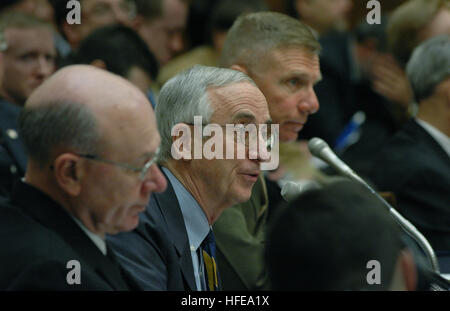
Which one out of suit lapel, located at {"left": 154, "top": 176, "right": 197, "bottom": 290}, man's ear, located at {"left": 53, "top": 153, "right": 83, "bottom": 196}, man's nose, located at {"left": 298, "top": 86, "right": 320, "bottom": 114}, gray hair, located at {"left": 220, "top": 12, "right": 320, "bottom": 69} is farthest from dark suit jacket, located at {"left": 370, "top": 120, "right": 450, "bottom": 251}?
man's ear, located at {"left": 53, "top": 153, "right": 83, "bottom": 196}

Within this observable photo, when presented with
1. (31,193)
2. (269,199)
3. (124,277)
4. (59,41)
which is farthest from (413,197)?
(59,41)

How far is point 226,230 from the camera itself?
227 cm

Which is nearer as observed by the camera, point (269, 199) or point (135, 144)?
point (135, 144)

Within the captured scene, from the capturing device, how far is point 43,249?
1.42m

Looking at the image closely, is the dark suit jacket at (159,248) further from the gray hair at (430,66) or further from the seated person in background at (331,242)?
the gray hair at (430,66)

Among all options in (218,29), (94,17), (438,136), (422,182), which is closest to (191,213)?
(422,182)

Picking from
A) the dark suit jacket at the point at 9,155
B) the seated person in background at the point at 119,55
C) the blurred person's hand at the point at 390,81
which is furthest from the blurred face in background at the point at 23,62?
the blurred person's hand at the point at 390,81

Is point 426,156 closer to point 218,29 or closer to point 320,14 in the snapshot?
point 218,29

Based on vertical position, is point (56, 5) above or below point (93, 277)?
above

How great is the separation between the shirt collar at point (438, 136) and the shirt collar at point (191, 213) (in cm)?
110
